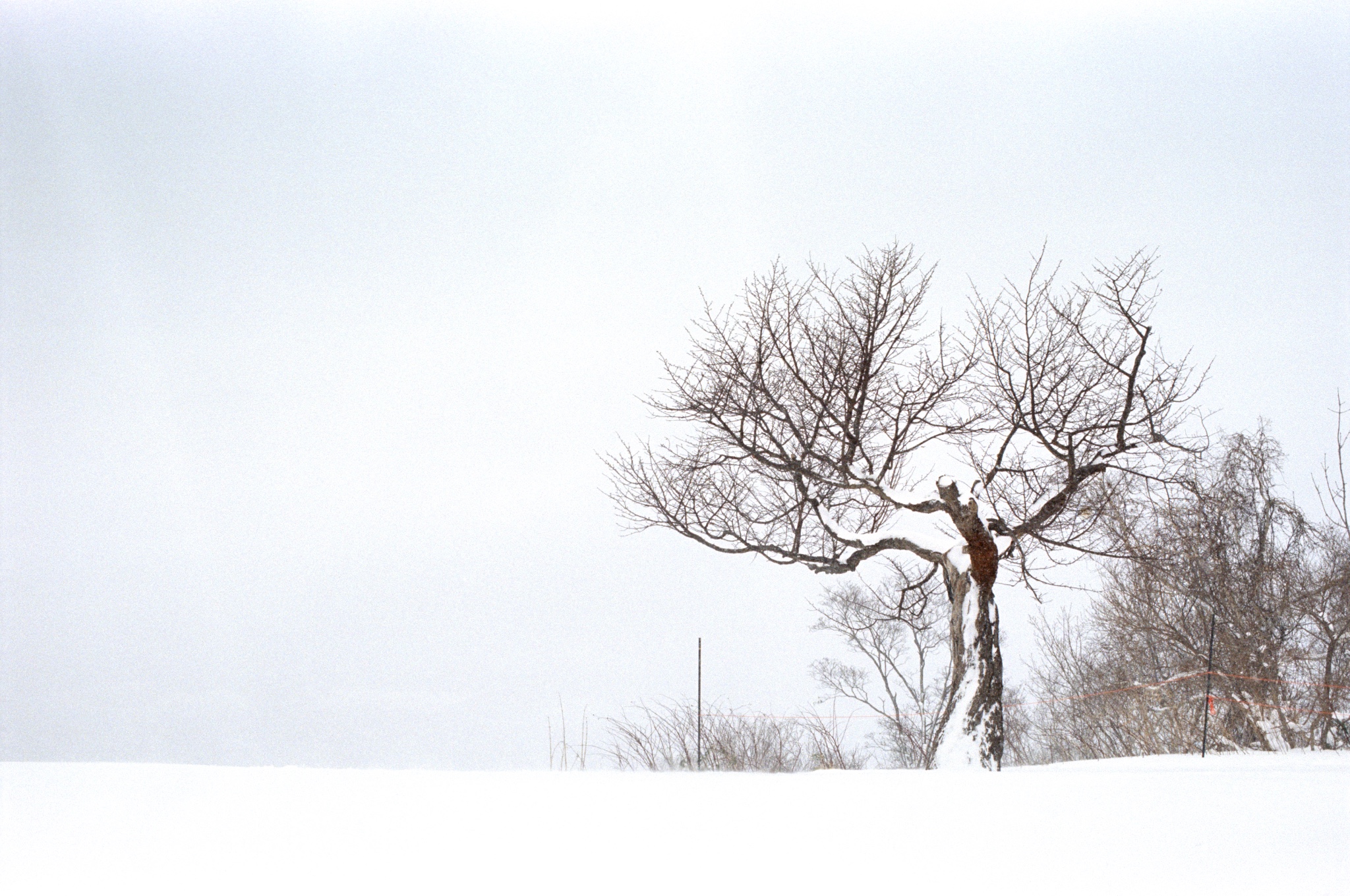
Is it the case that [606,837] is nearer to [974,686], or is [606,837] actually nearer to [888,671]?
[974,686]

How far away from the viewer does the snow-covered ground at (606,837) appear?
67.5 inches

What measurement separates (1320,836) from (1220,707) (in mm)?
11773

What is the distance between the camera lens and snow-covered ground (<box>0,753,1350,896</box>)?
1715mm

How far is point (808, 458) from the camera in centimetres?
776

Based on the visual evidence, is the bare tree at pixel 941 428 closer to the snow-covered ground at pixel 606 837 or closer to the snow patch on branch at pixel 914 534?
the snow patch on branch at pixel 914 534

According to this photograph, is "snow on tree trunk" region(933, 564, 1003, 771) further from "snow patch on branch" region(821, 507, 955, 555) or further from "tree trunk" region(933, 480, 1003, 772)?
"snow patch on branch" region(821, 507, 955, 555)

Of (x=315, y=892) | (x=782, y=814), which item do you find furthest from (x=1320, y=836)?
(x=315, y=892)

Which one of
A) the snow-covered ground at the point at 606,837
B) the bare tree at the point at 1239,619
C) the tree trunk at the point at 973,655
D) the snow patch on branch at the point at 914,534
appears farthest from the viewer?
the bare tree at the point at 1239,619

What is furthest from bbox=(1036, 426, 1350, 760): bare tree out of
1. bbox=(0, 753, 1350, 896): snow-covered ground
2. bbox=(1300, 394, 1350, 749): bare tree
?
bbox=(0, 753, 1350, 896): snow-covered ground

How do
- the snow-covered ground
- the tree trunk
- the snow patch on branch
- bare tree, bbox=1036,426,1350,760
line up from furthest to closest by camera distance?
bare tree, bbox=1036,426,1350,760 → the snow patch on branch → the tree trunk → the snow-covered ground

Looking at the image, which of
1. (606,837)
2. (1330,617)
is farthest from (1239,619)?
(606,837)

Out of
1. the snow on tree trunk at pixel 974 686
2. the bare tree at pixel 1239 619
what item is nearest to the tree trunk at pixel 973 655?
the snow on tree trunk at pixel 974 686

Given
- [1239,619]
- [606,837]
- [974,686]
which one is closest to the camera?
[606,837]

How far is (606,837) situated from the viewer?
1972mm
